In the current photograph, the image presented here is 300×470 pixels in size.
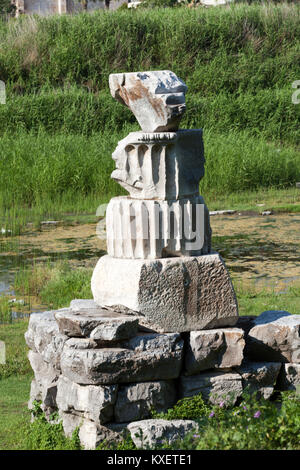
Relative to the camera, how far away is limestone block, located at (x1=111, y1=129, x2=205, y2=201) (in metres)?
4.86

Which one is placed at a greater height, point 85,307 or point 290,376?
point 85,307

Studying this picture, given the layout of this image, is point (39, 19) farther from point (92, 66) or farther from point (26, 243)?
point (26, 243)

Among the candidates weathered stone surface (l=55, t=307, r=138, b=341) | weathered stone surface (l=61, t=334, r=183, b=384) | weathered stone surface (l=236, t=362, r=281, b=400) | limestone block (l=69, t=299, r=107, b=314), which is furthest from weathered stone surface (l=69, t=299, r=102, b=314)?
weathered stone surface (l=236, t=362, r=281, b=400)

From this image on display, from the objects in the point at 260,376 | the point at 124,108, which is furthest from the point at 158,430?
the point at 124,108

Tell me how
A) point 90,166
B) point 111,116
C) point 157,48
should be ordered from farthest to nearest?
point 157,48
point 111,116
point 90,166

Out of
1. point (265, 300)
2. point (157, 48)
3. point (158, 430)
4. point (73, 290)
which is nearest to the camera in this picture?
point (158, 430)

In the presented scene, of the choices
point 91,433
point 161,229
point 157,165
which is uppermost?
point 157,165

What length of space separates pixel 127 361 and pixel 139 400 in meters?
0.25

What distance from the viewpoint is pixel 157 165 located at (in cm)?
488

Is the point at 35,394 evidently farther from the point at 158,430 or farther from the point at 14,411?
the point at 158,430

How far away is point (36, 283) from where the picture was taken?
8578 millimetres

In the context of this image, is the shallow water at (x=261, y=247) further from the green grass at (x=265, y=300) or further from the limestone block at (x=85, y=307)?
A: the limestone block at (x=85, y=307)
